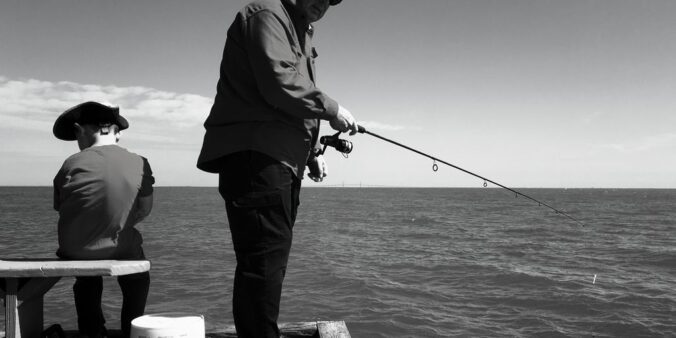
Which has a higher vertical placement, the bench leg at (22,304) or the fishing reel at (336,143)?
the fishing reel at (336,143)

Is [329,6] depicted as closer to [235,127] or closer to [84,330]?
[235,127]

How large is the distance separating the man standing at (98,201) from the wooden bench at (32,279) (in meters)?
0.22

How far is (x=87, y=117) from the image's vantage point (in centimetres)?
291

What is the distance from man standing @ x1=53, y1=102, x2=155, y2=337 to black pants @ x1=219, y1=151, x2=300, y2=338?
39.3 inches

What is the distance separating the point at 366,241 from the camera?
24.7 metres

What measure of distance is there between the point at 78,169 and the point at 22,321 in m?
0.85

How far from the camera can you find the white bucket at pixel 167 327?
221 cm

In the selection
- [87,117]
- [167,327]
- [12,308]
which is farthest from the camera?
[87,117]

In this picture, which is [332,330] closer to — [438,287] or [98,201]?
[98,201]

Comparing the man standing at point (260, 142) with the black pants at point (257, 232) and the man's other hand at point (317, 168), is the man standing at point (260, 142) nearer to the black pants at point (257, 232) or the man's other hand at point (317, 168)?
the black pants at point (257, 232)

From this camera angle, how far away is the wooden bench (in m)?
2.24

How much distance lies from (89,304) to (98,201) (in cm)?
71

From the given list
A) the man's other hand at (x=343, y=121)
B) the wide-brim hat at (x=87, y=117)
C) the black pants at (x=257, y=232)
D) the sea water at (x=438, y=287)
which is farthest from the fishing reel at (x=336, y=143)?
the sea water at (x=438, y=287)

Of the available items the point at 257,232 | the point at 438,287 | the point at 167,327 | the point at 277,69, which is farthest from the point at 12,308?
the point at 438,287
